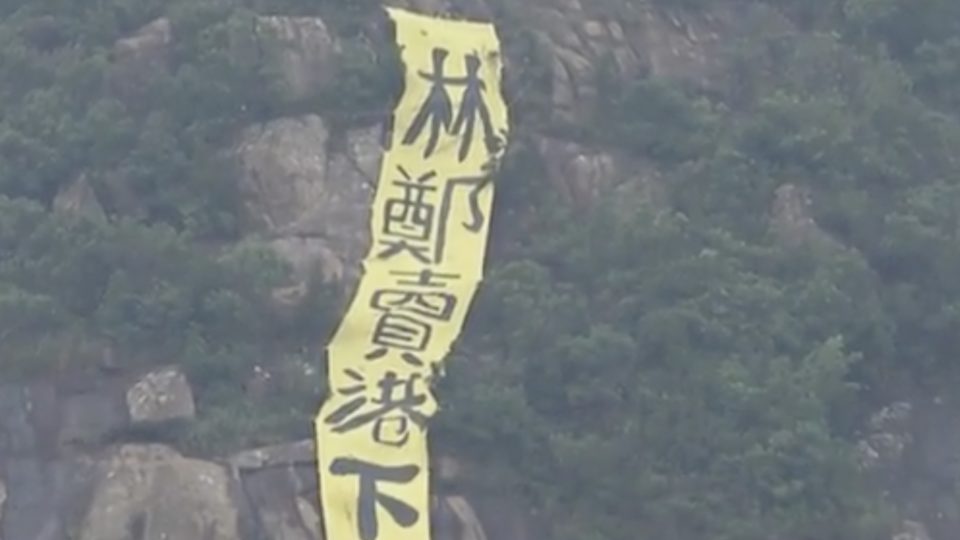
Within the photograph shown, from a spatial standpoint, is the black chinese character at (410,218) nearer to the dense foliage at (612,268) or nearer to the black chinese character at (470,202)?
the black chinese character at (470,202)

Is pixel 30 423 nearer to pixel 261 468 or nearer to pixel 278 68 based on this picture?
pixel 261 468

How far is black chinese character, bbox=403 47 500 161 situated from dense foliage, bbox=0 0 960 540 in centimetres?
41

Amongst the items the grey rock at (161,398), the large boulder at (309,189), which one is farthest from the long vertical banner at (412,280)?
the grey rock at (161,398)

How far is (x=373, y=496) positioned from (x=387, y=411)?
856 millimetres

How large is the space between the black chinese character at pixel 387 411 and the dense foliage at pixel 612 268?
0.27 meters

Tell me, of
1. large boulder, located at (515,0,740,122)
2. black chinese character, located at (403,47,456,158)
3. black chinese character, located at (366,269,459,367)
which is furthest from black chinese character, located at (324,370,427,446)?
large boulder, located at (515,0,740,122)

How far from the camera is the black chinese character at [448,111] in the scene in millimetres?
26891

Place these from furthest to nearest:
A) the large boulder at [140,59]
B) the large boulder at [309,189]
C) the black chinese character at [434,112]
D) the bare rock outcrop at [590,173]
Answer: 1. the bare rock outcrop at [590,173]
2. the large boulder at [140,59]
3. the black chinese character at [434,112]
4. the large boulder at [309,189]

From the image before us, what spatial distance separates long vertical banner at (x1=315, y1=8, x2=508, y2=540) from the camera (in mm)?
24000

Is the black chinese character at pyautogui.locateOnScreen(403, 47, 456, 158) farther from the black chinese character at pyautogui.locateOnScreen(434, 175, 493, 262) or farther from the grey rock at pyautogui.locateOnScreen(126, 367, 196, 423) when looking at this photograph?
the grey rock at pyautogui.locateOnScreen(126, 367, 196, 423)

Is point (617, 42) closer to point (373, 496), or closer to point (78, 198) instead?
point (78, 198)

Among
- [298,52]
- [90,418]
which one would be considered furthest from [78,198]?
[90,418]

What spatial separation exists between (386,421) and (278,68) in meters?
4.18

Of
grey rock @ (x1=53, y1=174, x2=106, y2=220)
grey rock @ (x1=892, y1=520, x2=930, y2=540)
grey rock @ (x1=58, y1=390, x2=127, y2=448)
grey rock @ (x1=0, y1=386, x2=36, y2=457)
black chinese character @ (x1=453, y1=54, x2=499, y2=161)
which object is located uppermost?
black chinese character @ (x1=453, y1=54, x2=499, y2=161)
